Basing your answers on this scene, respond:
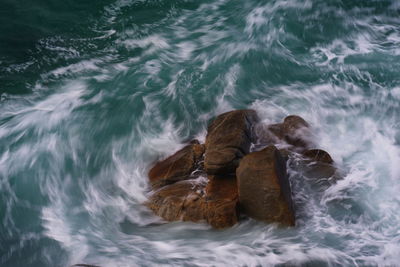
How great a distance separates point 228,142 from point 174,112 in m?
2.10

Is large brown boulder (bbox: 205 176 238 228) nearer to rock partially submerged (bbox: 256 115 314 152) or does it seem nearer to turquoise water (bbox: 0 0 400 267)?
→ turquoise water (bbox: 0 0 400 267)

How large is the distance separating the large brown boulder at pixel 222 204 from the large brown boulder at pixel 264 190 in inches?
6.3

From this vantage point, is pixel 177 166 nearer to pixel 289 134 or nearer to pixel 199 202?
pixel 199 202

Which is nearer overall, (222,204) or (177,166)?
(222,204)

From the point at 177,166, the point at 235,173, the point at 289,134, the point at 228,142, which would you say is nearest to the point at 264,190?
the point at 235,173

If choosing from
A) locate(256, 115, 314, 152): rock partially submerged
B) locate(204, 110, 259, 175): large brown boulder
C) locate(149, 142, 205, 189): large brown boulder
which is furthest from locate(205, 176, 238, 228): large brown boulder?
locate(256, 115, 314, 152): rock partially submerged

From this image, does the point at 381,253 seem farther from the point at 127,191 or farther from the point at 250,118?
the point at 127,191

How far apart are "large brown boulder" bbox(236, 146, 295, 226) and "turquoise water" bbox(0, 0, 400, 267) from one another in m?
0.21

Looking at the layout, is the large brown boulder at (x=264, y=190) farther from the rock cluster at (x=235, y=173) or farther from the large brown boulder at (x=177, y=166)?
the large brown boulder at (x=177, y=166)

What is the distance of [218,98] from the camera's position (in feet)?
25.1

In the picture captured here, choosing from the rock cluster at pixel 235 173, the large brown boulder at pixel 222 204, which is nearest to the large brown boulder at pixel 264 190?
the rock cluster at pixel 235 173

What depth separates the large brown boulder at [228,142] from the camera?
18.0 ft

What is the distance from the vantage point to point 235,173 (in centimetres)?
550

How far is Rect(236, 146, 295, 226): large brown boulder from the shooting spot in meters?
4.84
